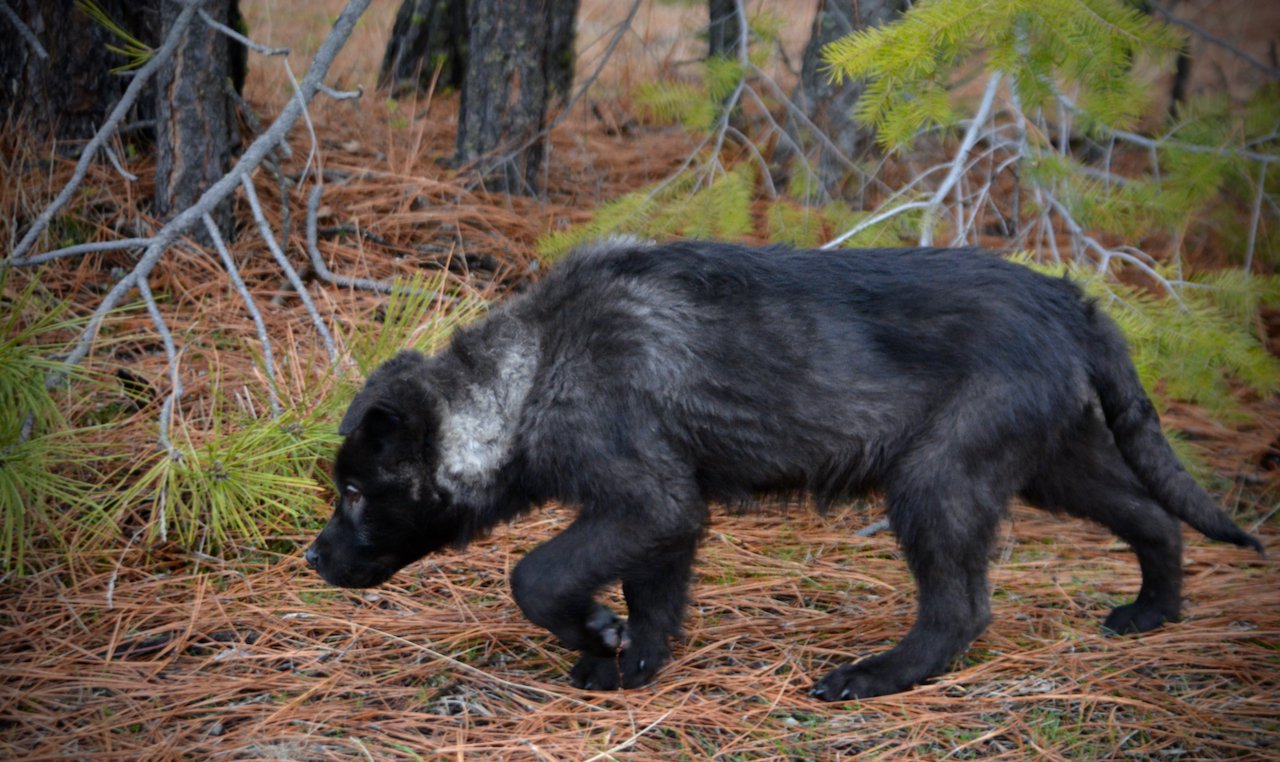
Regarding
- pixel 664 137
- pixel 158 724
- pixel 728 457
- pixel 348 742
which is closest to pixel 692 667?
pixel 728 457

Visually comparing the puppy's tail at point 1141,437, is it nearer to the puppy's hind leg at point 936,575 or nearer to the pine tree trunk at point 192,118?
the puppy's hind leg at point 936,575

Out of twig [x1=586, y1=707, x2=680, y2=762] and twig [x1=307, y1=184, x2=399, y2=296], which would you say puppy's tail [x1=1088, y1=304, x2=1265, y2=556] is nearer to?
twig [x1=586, y1=707, x2=680, y2=762]

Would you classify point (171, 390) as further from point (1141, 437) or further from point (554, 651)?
point (1141, 437)

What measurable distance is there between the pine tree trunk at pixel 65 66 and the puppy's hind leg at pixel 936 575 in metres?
4.36

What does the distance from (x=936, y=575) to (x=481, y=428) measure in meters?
1.50

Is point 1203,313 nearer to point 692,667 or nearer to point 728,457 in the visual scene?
point 728,457

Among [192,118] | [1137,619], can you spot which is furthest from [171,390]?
[1137,619]

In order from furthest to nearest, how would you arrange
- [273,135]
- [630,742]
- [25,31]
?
[25,31] < [273,135] < [630,742]

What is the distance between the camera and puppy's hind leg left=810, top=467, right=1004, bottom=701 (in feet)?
11.6

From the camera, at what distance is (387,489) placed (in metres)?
3.74

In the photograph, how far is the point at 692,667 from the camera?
3.77 metres

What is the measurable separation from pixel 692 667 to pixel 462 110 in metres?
4.13

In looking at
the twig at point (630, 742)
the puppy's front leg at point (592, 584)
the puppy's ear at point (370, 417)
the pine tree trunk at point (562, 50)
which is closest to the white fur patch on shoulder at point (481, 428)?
the puppy's ear at point (370, 417)

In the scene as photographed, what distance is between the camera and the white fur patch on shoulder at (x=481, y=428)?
369cm
